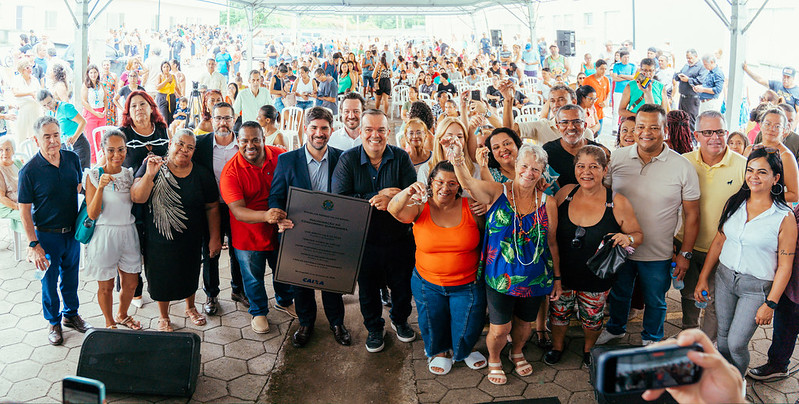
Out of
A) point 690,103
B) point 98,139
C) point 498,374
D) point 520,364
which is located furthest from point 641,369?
point 690,103

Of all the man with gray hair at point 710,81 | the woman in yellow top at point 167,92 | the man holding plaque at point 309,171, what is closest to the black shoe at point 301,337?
the man holding plaque at point 309,171

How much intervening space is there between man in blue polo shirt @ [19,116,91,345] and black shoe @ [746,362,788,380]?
4.41 m

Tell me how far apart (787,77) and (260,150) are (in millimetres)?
6357

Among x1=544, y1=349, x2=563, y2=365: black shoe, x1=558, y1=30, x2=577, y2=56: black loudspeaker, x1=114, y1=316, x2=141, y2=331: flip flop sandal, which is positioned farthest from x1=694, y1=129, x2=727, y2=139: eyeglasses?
x1=558, y1=30, x2=577, y2=56: black loudspeaker

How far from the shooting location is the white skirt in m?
3.61

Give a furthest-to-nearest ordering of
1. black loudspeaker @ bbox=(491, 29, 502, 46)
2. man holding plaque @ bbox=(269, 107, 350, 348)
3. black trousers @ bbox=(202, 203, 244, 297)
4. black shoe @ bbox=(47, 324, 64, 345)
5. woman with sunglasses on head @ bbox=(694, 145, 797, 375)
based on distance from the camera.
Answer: black loudspeaker @ bbox=(491, 29, 502, 46) < black trousers @ bbox=(202, 203, 244, 297) < black shoe @ bbox=(47, 324, 64, 345) < man holding plaque @ bbox=(269, 107, 350, 348) < woman with sunglasses on head @ bbox=(694, 145, 797, 375)

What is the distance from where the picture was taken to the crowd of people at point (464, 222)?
3.12 meters

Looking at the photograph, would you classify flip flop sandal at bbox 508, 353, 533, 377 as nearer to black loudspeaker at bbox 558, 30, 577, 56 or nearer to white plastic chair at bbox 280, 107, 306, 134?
white plastic chair at bbox 280, 107, 306, 134

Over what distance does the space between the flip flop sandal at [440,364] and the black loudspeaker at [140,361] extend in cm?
142

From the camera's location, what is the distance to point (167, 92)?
837cm

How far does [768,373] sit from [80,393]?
364 centimetres

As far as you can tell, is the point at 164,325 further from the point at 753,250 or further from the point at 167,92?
the point at 167,92

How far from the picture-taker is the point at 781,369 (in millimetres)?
3389

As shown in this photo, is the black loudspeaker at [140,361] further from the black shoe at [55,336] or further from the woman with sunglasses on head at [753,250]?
the woman with sunglasses on head at [753,250]
